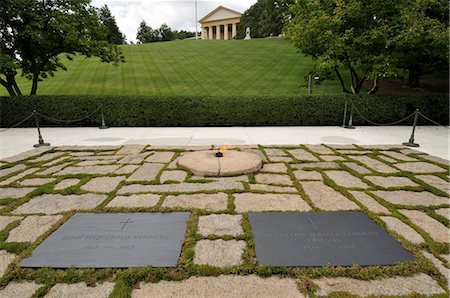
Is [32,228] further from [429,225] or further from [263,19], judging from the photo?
[263,19]

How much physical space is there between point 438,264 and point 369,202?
1360mm

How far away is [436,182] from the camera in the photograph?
185 inches

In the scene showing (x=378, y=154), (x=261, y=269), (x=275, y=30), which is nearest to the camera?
(x=261, y=269)

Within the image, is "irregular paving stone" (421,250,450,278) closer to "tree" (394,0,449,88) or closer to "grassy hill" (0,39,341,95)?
"tree" (394,0,449,88)

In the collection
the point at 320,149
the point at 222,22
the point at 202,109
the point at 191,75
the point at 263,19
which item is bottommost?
the point at 320,149

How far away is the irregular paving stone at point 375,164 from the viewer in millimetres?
5332

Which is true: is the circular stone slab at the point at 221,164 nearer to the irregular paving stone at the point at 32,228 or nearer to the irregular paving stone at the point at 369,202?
the irregular paving stone at the point at 369,202

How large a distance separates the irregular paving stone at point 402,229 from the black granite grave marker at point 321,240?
0.21 metres

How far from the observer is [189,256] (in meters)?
2.60

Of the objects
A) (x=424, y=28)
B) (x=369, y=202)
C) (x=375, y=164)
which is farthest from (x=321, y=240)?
(x=424, y=28)

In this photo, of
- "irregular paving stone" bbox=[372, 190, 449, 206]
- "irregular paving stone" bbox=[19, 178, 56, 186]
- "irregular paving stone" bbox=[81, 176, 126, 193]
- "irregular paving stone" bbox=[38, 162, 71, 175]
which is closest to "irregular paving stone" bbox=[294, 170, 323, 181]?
"irregular paving stone" bbox=[372, 190, 449, 206]

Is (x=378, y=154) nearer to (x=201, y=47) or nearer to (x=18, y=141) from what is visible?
(x=18, y=141)

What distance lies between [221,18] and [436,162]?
270 ft

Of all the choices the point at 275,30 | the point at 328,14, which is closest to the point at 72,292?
the point at 328,14
